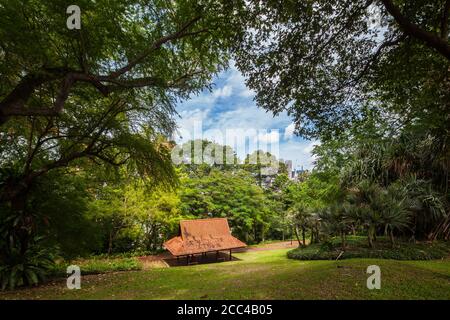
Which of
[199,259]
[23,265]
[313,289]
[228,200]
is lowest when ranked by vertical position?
[199,259]

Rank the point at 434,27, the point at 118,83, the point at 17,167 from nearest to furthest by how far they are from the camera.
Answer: the point at 434,27
the point at 118,83
the point at 17,167

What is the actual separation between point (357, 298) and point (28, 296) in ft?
25.6

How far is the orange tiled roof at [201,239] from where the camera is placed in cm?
1877

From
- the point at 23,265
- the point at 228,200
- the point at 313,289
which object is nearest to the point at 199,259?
the point at 228,200

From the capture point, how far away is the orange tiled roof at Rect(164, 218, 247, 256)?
18.8 metres

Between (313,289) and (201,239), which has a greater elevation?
(313,289)

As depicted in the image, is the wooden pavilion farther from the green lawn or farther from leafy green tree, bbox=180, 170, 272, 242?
the green lawn

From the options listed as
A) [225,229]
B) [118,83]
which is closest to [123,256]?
[225,229]

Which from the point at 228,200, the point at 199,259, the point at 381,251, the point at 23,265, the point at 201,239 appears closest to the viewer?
the point at 23,265

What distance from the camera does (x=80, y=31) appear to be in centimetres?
601

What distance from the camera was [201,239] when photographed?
19812 millimetres

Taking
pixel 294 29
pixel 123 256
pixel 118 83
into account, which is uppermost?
pixel 294 29

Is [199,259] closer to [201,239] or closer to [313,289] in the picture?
[201,239]
